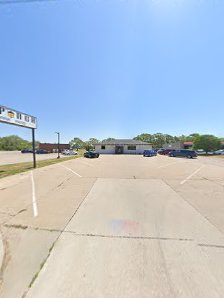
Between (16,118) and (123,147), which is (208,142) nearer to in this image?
(123,147)

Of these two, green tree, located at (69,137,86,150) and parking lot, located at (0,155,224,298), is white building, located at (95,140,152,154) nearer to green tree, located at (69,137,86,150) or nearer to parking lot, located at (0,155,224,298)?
parking lot, located at (0,155,224,298)

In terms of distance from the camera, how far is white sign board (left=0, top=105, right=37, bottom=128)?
1251cm

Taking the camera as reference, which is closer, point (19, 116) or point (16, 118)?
point (16, 118)

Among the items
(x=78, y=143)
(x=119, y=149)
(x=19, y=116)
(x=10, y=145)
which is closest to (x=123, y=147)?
(x=119, y=149)

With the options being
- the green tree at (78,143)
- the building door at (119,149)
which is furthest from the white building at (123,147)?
the green tree at (78,143)

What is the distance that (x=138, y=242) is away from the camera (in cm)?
354

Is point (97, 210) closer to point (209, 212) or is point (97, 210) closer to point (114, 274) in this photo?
point (114, 274)

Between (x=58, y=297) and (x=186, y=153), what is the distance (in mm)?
34144

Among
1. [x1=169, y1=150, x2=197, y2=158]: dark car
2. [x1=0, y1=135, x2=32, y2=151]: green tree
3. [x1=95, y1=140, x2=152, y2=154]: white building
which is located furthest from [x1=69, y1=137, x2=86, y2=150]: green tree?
[x1=169, y1=150, x2=197, y2=158]: dark car

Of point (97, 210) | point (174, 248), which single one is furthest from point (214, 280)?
point (97, 210)

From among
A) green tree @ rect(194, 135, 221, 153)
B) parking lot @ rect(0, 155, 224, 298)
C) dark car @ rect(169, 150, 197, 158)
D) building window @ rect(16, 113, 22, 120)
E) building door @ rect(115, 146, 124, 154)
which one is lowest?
parking lot @ rect(0, 155, 224, 298)

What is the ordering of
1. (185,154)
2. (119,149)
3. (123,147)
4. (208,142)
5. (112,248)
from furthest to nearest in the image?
(123,147), (119,149), (208,142), (185,154), (112,248)

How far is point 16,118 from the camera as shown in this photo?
14039 millimetres

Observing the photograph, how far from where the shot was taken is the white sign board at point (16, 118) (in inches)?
492
